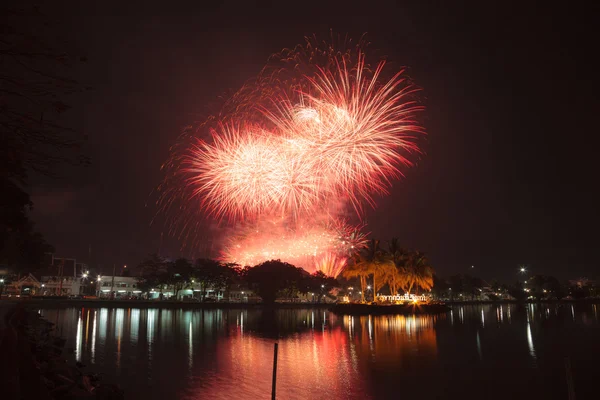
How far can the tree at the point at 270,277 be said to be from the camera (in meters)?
86.7

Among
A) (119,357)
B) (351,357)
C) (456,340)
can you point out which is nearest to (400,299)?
(456,340)

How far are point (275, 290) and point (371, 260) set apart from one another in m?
24.3

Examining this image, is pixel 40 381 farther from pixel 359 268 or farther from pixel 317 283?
pixel 317 283

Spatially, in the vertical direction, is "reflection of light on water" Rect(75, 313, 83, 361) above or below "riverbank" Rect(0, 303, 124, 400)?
below

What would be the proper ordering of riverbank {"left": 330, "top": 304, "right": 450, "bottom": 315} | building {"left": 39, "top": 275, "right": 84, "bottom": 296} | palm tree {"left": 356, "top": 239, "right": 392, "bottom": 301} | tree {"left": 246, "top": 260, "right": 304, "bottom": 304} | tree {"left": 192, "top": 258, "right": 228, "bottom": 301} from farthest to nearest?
1. building {"left": 39, "top": 275, "right": 84, "bottom": 296}
2. tree {"left": 192, "top": 258, "right": 228, "bottom": 301}
3. tree {"left": 246, "top": 260, "right": 304, "bottom": 304}
4. palm tree {"left": 356, "top": 239, "right": 392, "bottom": 301}
5. riverbank {"left": 330, "top": 304, "right": 450, "bottom": 315}

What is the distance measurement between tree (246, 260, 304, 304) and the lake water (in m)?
49.3

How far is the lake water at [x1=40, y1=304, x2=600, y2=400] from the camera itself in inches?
661

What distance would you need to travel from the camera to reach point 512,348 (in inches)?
1169

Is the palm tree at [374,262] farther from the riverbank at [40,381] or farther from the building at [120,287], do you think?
the building at [120,287]

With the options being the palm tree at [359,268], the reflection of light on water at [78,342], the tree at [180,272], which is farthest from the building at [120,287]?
the reflection of light on water at [78,342]

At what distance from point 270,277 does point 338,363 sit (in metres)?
65.7

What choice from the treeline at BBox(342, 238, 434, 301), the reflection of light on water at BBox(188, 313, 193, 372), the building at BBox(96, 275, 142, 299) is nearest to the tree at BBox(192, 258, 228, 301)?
the treeline at BBox(342, 238, 434, 301)

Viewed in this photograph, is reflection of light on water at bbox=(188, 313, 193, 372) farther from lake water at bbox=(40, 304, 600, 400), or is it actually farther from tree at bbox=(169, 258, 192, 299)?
tree at bbox=(169, 258, 192, 299)

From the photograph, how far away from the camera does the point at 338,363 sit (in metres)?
22.2
